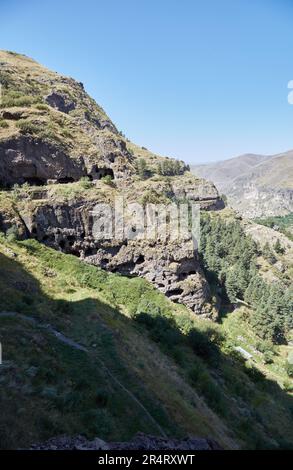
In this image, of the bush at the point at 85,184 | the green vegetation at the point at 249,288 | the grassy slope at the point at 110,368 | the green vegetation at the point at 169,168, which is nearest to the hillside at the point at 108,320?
the grassy slope at the point at 110,368

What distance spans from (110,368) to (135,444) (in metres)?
5.62

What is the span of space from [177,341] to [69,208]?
18.5 m

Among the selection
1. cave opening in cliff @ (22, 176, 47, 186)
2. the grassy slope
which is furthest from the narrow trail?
cave opening in cliff @ (22, 176, 47, 186)

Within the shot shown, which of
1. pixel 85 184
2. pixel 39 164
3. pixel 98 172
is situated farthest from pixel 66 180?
pixel 98 172

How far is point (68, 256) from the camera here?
3312cm

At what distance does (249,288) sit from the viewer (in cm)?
6412

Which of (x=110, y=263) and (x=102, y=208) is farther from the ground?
(x=102, y=208)

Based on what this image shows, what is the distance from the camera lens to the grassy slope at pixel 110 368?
1222 cm

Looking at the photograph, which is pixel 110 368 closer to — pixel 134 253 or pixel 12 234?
pixel 12 234

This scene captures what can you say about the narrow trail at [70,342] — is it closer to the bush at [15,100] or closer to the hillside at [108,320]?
the hillside at [108,320]

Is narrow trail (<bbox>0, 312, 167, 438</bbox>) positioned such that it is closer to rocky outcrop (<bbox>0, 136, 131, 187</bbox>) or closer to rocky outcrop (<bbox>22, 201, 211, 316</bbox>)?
rocky outcrop (<bbox>22, 201, 211, 316</bbox>)
